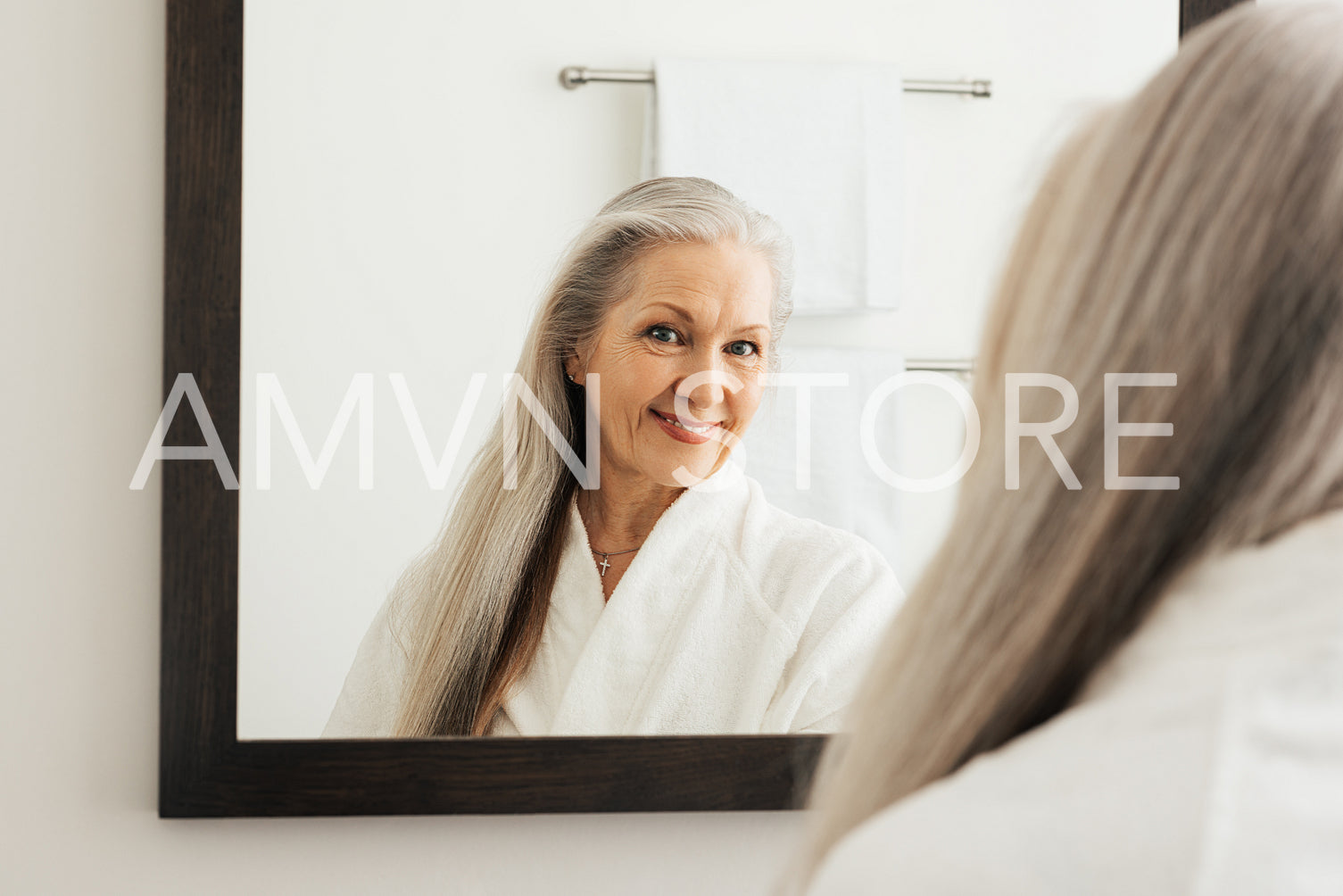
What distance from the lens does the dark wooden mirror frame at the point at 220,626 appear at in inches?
35.1

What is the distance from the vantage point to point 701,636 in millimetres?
936

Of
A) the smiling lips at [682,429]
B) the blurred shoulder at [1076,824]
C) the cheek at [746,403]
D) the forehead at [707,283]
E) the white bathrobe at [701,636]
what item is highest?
the forehead at [707,283]

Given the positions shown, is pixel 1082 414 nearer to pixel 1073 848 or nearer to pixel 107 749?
pixel 1073 848

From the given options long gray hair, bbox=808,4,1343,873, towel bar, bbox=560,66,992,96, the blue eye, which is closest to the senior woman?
the blue eye

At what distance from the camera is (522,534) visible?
95 cm

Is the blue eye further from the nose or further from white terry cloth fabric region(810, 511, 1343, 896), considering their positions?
white terry cloth fabric region(810, 511, 1343, 896)

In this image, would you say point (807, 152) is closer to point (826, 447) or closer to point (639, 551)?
point (826, 447)

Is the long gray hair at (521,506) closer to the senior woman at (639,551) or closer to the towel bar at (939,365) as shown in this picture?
the senior woman at (639,551)

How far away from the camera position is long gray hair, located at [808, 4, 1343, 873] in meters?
0.41

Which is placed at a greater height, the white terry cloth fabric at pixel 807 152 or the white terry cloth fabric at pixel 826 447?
the white terry cloth fabric at pixel 807 152

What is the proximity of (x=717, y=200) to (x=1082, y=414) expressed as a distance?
0.58 meters

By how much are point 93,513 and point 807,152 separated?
0.70 m

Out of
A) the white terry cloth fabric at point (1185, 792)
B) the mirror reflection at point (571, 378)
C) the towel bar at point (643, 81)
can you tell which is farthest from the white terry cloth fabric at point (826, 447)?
the white terry cloth fabric at point (1185, 792)

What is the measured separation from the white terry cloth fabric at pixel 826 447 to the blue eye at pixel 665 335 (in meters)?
0.10
